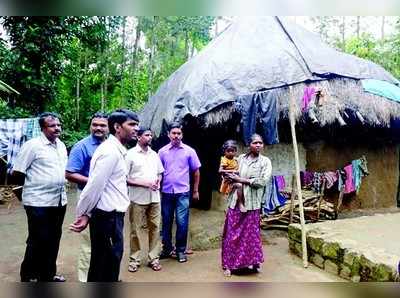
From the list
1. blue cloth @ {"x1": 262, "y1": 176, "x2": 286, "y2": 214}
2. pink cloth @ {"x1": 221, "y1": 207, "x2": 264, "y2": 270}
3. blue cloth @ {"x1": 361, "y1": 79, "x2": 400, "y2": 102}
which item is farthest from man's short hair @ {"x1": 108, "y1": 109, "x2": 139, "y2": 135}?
blue cloth @ {"x1": 361, "y1": 79, "x2": 400, "y2": 102}

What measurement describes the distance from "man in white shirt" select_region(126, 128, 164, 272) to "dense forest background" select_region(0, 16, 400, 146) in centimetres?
336

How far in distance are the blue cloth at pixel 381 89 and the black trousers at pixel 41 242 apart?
407 cm

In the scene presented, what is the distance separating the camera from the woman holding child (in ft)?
10.1

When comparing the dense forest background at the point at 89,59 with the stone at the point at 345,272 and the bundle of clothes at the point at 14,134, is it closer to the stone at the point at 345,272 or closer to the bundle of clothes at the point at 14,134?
the bundle of clothes at the point at 14,134

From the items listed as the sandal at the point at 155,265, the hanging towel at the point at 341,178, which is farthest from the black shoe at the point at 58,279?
the hanging towel at the point at 341,178

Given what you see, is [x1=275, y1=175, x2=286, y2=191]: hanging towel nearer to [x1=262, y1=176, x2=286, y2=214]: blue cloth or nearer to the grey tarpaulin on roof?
[x1=262, y1=176, x2=286, y2=214]: blue cloth

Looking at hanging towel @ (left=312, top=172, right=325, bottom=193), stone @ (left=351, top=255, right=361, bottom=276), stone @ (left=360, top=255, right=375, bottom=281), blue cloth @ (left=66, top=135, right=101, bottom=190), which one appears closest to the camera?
blue cloth @ (left=66, top=135, right=101, bottom=190)

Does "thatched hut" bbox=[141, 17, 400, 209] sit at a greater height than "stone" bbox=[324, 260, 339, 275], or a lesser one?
greater

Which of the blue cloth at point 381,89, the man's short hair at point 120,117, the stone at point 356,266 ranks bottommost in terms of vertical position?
the stone at point 356,266

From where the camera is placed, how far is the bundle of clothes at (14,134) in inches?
227

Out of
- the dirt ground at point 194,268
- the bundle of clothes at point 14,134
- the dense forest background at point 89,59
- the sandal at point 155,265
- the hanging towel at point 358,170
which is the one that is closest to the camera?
the dirt ground at point 194,268

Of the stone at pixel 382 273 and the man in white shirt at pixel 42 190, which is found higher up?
the man in white shirt at pixel 42 190

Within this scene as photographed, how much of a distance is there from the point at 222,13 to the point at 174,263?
1926 millimetres

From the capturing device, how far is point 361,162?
550 cm
